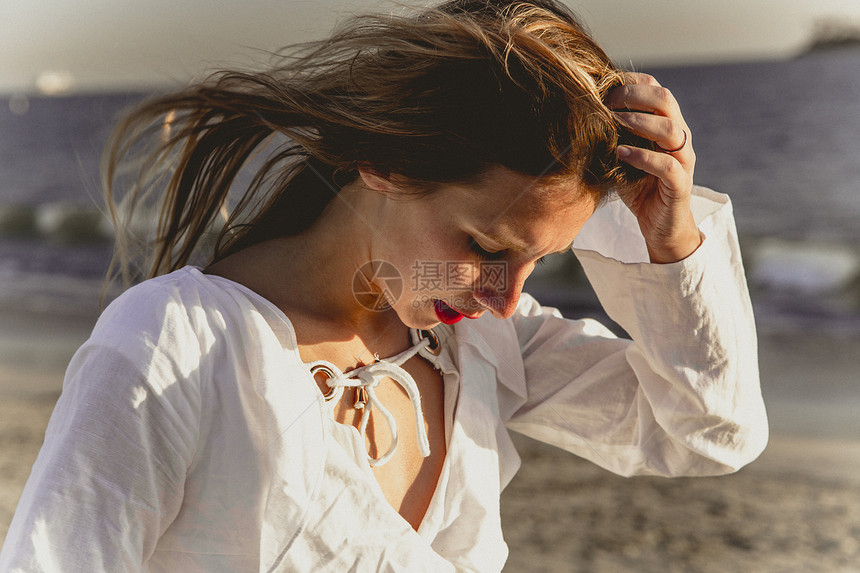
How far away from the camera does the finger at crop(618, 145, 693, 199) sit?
931 mm

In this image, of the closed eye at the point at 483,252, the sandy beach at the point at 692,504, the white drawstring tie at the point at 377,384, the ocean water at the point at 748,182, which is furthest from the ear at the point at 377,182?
the ocean water at the point at 748,182

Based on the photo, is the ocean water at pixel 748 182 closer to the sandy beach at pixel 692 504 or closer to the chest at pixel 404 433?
the sandy beach at pixel 692 504

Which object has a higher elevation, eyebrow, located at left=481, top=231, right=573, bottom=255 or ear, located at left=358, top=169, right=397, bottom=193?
ear, located at left=358, top=169, right=397, bottom=193

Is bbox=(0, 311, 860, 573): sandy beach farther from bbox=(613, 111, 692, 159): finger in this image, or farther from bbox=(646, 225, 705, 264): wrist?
bbox=(613, 111, 692, 159): finger

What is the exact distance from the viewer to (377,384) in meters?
1.06

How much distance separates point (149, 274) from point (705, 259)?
0.80m

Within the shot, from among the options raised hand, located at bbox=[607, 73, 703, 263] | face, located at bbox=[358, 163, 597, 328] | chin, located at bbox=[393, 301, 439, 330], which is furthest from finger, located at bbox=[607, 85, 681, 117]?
chin, located at bbox=[393, 301, 439, 330]

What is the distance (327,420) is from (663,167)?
1.68 ft

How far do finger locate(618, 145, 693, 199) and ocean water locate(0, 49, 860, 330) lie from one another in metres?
4.65

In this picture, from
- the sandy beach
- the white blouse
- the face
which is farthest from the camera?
the sandy beach

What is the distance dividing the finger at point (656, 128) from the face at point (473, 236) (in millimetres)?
94

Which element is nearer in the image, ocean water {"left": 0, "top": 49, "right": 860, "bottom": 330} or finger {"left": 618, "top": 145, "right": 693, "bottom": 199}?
finger {"left": 618, "top": 145, "right": 693, "bottom": 199}

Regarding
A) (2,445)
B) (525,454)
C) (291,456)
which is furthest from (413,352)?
(2,445)

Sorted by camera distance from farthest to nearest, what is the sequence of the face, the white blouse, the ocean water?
the ocean water < the face < the white blouse
